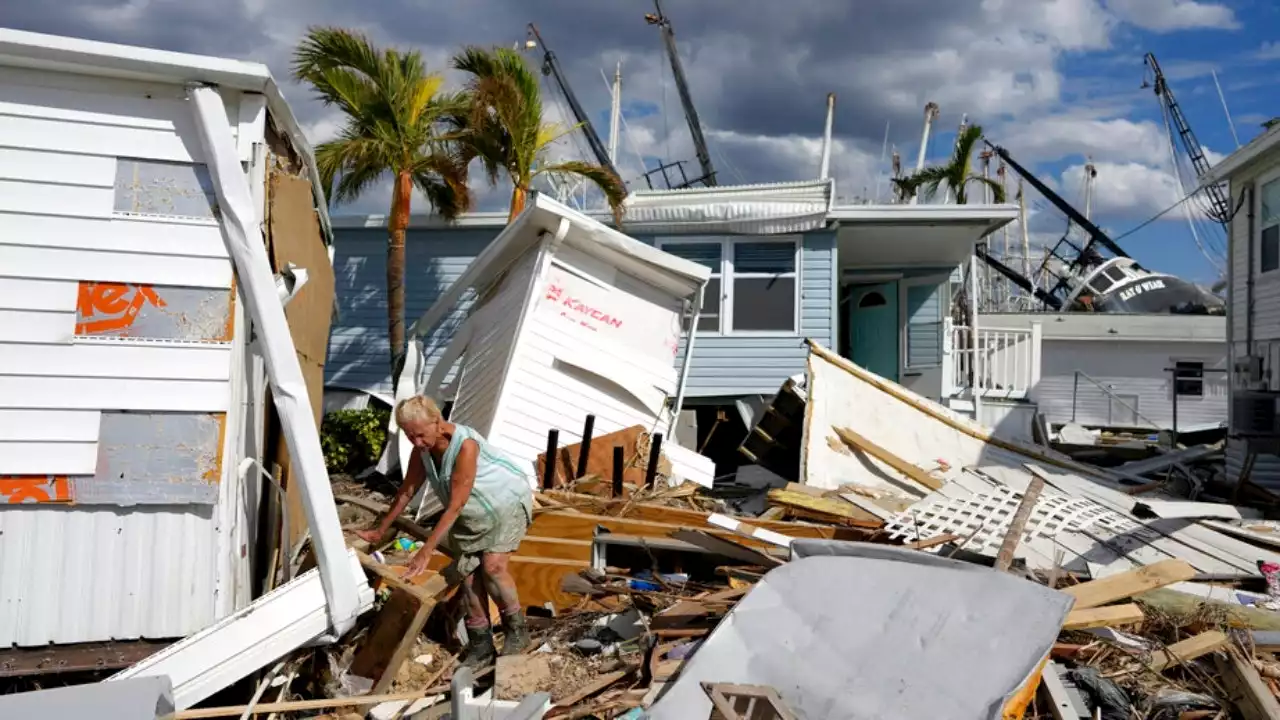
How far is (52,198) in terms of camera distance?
388cm

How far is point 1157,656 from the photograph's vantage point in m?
4.29

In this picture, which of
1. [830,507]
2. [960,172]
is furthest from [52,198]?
[960,172]

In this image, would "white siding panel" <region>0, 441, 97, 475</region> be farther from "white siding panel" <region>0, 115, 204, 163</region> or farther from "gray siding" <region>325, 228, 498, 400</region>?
"gray siding" <region>325, 228, 498, 400</region>

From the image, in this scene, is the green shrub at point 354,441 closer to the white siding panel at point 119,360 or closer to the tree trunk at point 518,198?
the tree trunk at point 518,198

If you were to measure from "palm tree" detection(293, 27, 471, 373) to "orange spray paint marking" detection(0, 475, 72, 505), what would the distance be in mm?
7385

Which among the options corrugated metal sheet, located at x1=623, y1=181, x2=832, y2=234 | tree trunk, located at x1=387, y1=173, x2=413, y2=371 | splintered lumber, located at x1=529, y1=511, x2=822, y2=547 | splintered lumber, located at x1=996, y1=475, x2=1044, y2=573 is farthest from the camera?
corrugated metal sheet, located at x1=623, y1=181, x2=832, y2=234

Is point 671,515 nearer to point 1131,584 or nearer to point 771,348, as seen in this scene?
Result: point 1131,584

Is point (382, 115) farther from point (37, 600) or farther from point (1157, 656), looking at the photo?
point (1157, 656)

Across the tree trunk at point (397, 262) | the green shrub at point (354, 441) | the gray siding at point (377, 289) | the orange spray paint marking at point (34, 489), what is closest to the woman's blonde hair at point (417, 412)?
the orange spray paint marking at point (34, 489)

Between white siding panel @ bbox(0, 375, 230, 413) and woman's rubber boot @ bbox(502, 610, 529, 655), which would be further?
woman's rubber boot @ bbox(502, 610, 529, 655)

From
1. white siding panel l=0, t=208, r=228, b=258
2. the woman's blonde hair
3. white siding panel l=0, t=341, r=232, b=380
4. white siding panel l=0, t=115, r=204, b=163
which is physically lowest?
the woman's blonde hair

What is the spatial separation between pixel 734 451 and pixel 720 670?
30.8 ft

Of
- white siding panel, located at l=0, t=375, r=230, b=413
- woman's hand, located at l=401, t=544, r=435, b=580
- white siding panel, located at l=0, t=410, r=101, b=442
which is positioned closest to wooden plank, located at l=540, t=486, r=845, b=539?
woman's hand, located at l=401, t=544, r=435, b=580

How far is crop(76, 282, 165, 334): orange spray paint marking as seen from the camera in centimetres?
389
